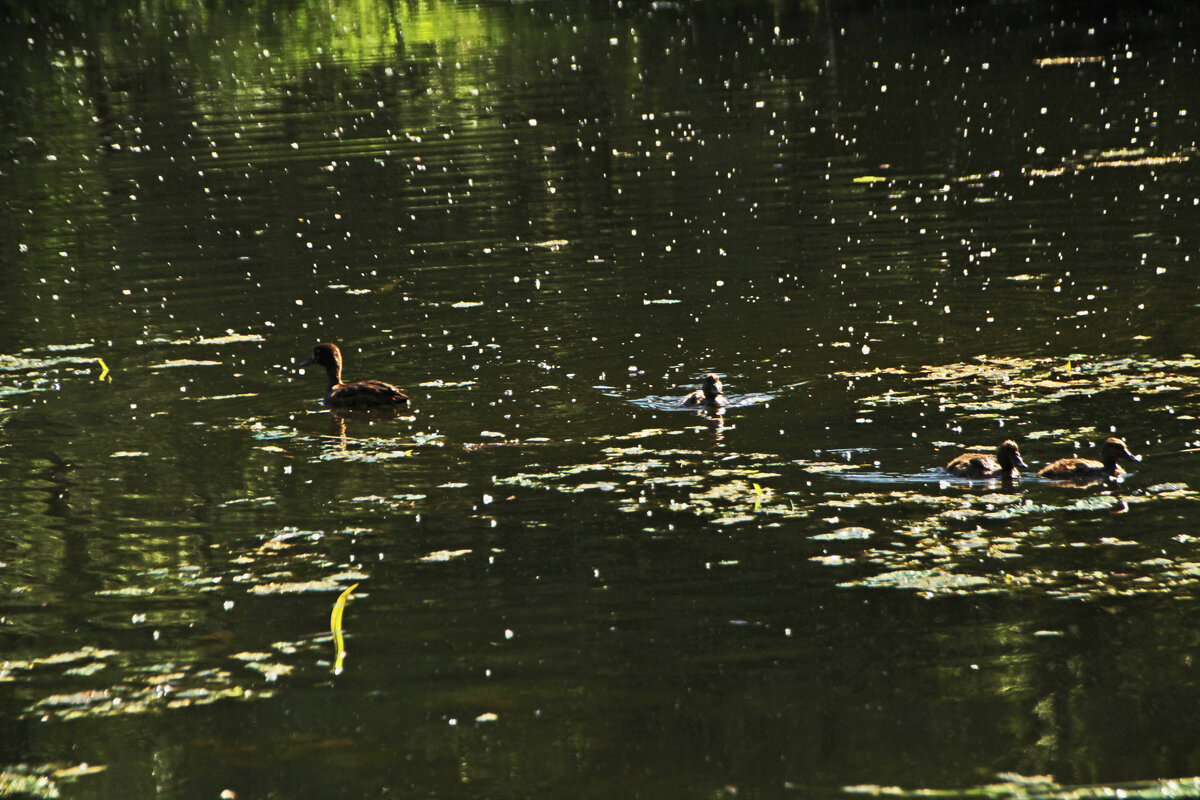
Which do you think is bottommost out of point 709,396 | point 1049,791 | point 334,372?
point 1049,791

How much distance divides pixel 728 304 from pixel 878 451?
20.4ft

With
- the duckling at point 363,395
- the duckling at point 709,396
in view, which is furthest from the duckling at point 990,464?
the duckling at point 363,395

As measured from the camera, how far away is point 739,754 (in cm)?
803

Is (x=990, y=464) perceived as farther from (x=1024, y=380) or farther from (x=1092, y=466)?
(x=1024, y=380)

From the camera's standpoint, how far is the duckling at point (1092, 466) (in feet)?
37.8

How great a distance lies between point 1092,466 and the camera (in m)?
11.5

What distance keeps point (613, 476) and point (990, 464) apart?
2.88 metres

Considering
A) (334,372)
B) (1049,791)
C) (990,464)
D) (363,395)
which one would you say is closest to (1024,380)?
(990,464)

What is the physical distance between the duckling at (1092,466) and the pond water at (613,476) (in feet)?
0.39

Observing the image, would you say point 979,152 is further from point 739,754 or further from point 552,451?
point 739,754

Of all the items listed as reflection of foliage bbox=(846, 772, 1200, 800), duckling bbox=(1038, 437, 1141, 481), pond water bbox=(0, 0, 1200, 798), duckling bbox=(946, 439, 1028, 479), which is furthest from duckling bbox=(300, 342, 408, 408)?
reflection of foliage bbox=(846, 772, 1200, 800)

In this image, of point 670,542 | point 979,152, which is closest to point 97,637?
point 670,542

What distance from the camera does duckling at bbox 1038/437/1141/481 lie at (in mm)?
11531

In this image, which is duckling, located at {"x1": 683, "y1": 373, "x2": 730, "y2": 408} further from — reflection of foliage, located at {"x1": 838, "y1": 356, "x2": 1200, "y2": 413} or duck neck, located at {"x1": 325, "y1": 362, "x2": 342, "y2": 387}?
duck neck, located at {"x1": 325, "y1": 362, "x2": 342, "y2": 387}
